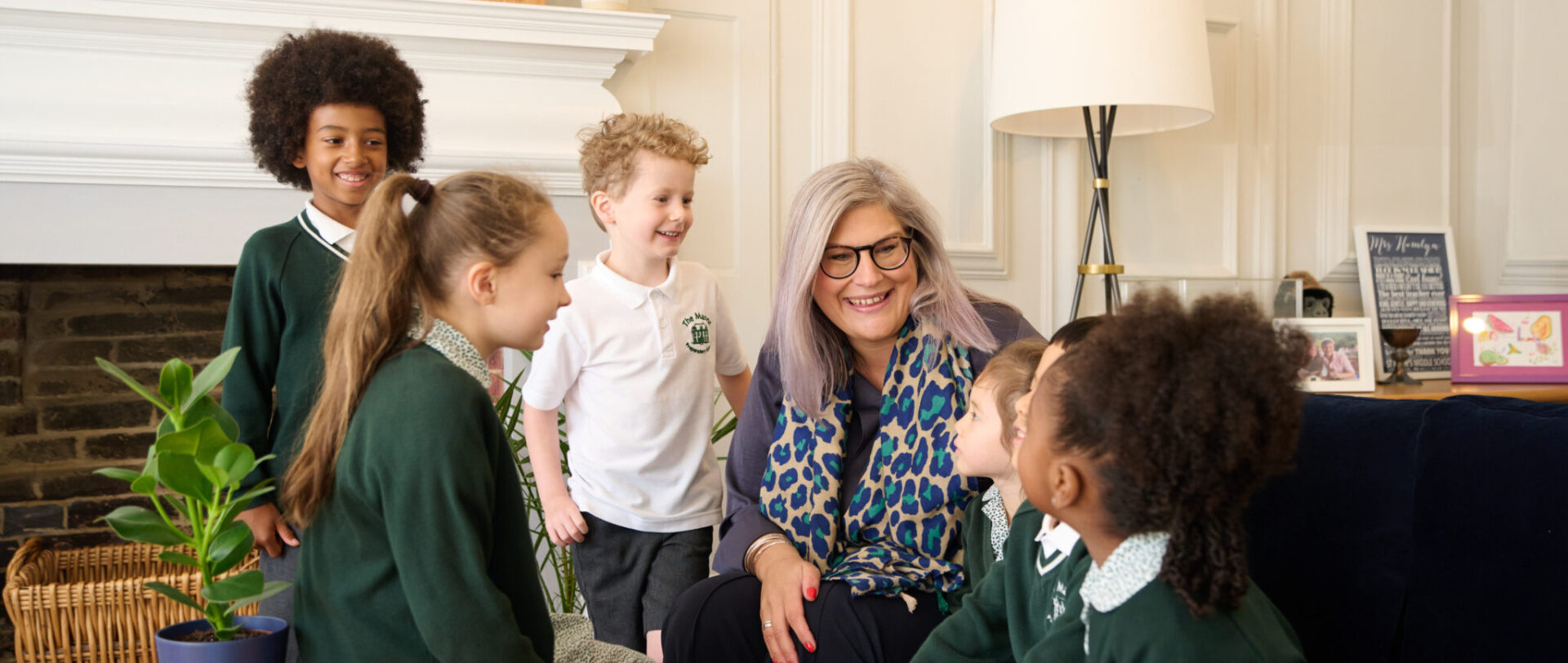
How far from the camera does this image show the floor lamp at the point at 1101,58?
7.89 ft

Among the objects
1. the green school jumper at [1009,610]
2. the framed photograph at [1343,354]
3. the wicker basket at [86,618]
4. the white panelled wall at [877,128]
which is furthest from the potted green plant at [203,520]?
the framed photograph at [1343,354]

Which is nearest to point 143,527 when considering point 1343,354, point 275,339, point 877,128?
point 275,339

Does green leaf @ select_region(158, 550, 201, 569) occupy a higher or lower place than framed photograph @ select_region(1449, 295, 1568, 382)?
lower

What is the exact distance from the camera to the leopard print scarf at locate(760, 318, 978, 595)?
1539 millimetres

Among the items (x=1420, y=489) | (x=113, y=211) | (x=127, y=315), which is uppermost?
(x=113, y=211)

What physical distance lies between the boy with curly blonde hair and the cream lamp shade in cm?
95

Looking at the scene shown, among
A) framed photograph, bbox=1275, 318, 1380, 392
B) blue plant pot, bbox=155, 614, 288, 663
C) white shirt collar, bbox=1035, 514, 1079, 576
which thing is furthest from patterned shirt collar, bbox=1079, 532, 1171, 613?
framed photograph, bbox=1275, 318, 1380, 392

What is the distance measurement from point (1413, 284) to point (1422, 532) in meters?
2.42

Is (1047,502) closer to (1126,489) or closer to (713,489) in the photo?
(1126,489)

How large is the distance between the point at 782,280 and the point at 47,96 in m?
1.41

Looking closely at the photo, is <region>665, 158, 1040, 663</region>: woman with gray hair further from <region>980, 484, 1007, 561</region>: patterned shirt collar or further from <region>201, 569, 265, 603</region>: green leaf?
<region>201, 569, 265, 603</region>: green leaf

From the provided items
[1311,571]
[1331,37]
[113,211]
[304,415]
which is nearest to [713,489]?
[304,415]

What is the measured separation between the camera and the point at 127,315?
254 centimetres

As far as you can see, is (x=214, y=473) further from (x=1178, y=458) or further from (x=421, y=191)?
(x=1178, y=458)
